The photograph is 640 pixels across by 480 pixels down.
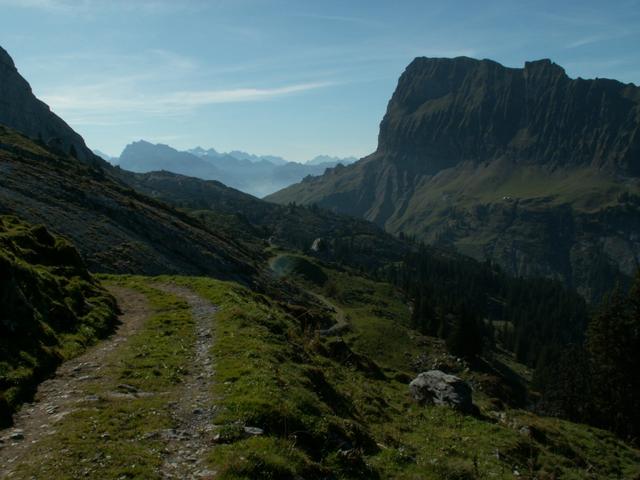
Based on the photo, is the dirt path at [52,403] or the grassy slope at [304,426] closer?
the dirt path at [52,403]

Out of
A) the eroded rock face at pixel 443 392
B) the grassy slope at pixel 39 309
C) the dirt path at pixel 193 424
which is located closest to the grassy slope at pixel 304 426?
the dirt path at pixel 193 424

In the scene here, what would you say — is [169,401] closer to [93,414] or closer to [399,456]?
[93,414]

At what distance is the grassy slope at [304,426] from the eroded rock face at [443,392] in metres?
0.86

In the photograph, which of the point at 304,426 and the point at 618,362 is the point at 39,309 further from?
the point at 618,362

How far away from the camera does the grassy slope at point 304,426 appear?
13.9 meters

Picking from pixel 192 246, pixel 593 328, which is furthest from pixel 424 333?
pixel 593 328

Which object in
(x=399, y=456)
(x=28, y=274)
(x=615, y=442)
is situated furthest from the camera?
(x=615, y=442)

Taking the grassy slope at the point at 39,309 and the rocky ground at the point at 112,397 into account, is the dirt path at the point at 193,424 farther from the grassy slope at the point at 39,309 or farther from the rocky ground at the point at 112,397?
the grassy slope at the point at 39,309

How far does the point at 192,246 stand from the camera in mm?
87688

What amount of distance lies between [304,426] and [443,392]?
48.1ft

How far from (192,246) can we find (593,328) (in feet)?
205

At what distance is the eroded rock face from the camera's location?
28.0 meters

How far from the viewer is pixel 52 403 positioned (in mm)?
17375

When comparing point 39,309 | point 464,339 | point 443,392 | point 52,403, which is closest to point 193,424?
point 52,403
